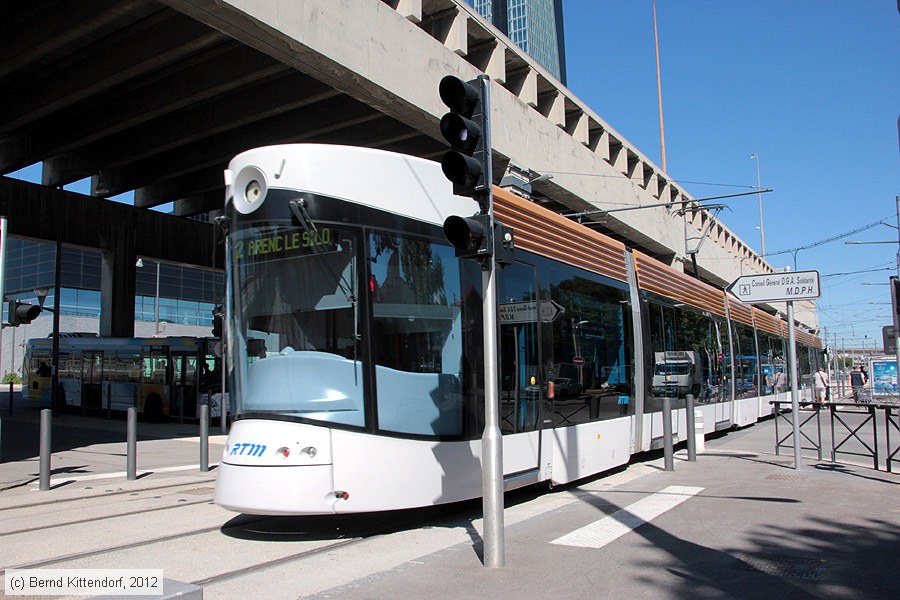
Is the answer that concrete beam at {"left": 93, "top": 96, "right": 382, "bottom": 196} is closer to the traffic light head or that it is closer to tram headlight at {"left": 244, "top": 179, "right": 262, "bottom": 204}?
tram headlight at {"left": 244, "top": 179, "right": 262, "bottom": 204}

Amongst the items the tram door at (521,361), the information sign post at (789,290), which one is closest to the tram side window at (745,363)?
the information sign post at (789,290)

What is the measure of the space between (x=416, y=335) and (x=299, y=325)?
3.52 feet

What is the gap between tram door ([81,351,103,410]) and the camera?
26391 mm

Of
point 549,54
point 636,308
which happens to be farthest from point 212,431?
point 549,54

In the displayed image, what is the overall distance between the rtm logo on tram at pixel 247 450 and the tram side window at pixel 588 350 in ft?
11.8

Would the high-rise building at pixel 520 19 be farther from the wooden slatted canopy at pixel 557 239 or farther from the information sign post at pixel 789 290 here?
the wooden slatted canopy at pixel 557 239

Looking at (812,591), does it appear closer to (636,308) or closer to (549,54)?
(636,308)

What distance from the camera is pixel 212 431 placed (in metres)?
22.2

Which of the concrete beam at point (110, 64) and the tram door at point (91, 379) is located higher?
the concrete beam at point (110, 64)

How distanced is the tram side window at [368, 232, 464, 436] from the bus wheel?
2009 cm

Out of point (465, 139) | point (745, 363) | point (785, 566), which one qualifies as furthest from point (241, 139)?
point (785, 566)

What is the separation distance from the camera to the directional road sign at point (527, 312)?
26.6 ft

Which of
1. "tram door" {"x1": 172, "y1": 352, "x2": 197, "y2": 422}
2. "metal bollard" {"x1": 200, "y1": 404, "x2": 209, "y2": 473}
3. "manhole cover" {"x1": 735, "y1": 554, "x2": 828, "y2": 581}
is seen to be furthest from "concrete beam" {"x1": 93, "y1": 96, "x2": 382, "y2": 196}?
"manhole cover" {"x1": 735, "y1": 554, "x2": 828, "y2": 581}

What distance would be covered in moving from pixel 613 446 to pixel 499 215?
4231 mm
